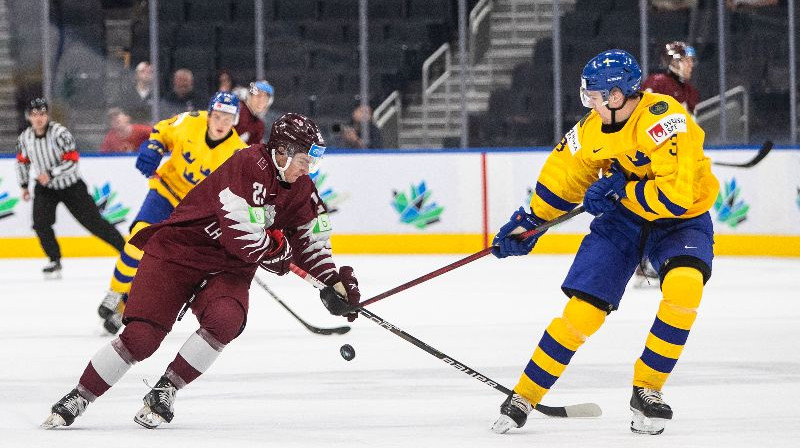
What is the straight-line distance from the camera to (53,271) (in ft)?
32.2

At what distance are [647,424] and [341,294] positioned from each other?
0.95 m

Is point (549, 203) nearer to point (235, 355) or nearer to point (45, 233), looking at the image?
point (235, 355)

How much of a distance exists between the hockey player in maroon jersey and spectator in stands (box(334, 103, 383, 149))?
7.43 m

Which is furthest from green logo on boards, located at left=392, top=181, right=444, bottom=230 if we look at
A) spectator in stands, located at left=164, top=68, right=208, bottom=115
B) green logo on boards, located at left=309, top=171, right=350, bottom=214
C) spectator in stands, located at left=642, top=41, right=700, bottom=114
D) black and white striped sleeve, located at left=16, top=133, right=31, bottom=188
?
spectator in stands, located at left=642, top=41, right=700, bottom=114

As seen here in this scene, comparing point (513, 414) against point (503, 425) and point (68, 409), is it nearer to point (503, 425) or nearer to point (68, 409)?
point (503, 425)

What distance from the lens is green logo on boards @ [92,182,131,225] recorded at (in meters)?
11.3

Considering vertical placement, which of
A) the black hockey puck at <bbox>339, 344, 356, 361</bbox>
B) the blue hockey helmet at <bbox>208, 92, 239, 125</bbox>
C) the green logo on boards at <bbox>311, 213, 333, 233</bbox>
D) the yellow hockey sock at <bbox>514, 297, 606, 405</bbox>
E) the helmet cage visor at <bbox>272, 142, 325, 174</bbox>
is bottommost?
the black hockey puck at <bbox>339, 344, 356, 361</bbox>

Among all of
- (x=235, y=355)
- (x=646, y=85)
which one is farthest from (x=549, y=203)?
(x=646, y=85)

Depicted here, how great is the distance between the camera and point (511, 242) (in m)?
4.45

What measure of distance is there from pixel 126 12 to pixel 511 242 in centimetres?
816

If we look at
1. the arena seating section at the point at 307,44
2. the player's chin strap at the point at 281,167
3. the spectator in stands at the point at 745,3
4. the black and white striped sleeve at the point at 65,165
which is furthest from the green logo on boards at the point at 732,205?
the player's chin strap at the point at 281,167

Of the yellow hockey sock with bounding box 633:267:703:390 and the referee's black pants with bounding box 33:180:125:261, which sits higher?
the yellow hockey sock with bounding box 633:267:703:390

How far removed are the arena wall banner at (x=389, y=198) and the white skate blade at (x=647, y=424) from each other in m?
6.98

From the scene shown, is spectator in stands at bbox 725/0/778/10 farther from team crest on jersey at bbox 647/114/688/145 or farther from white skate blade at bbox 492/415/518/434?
white skate blade at bbox 492/415/518/434
